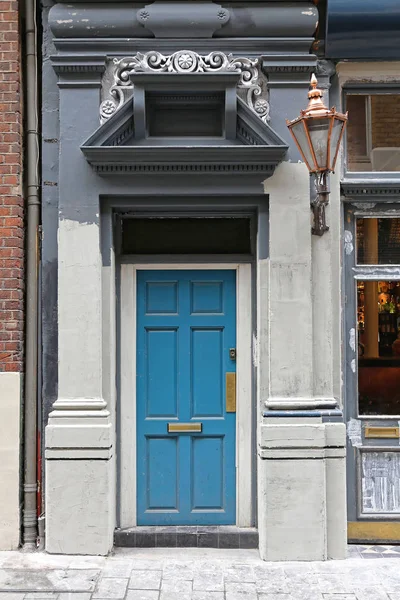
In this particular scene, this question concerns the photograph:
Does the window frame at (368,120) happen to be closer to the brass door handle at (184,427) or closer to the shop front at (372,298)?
the shop front at (372,298)

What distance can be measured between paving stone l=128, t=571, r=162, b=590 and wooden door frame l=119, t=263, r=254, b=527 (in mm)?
747

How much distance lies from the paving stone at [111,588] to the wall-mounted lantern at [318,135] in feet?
11.5

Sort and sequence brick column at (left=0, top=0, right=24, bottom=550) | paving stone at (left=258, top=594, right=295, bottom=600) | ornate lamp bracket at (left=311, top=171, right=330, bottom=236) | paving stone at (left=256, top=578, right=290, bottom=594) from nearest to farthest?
paving stone at (left=258, top=594, right=295, bottom=600) → paving stone at (left=256, top=578, right=290, bottom=594) → ornate lamp bracket at (left=311, top=171, right=330, bottom=236) → brick column at (left=0, top=0, right=24, bottom=550)

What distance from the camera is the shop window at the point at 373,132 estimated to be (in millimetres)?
5777

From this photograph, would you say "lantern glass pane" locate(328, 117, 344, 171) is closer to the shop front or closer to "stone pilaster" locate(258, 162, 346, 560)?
"stone pilaster" locate(258, 162, 346, 560)

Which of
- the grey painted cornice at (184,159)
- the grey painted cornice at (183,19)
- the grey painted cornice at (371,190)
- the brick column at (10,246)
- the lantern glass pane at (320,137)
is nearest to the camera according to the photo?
the lantern glass pane at (320,137)

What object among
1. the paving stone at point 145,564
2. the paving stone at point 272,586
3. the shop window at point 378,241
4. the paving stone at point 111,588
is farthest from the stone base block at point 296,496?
the shop window at point 378,241

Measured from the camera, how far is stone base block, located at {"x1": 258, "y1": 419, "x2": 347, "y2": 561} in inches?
208

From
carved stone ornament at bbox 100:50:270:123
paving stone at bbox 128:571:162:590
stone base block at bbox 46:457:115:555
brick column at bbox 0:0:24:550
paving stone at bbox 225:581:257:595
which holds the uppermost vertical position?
carved stone ornament at bbox 100:50:270:123

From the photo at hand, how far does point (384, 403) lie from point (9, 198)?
388 cm

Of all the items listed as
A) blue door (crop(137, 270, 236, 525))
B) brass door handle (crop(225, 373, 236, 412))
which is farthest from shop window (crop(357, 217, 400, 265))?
brass door handle (crop(225, 373, 236, 412))

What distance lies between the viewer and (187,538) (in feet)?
18.4

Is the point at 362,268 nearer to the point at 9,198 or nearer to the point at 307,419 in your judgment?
the point at 307,419

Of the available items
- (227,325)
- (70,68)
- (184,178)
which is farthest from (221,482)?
(70,68)
